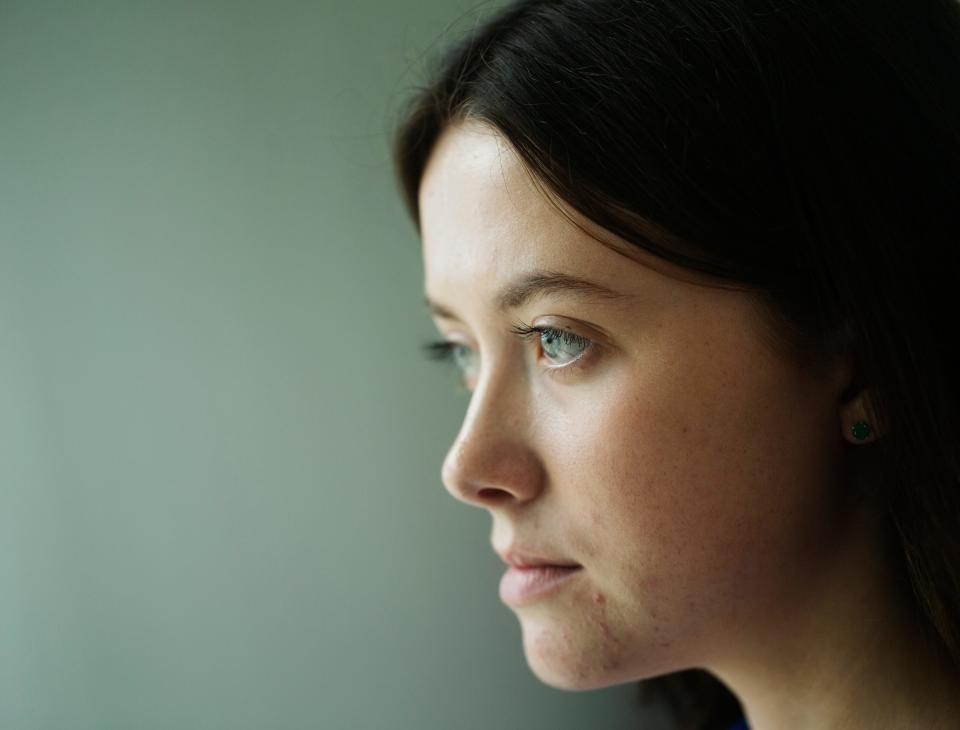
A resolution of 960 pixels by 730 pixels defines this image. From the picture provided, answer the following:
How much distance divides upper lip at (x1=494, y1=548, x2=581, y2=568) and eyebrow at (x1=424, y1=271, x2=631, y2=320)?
29cm

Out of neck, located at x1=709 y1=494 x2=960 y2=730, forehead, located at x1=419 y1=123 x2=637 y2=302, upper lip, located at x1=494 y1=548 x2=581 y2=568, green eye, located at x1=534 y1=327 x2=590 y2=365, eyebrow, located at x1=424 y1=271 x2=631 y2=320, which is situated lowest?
neck, located at x1=709 y1=494 x2=960 y2=730

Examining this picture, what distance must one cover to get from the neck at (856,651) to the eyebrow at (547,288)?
0.42 metres

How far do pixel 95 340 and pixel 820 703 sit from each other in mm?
1020

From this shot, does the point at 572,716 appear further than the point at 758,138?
Yes

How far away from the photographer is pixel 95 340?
108 centimetres

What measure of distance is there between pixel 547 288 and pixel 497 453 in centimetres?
20

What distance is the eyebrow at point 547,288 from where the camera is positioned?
0.83m

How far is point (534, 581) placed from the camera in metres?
0.96

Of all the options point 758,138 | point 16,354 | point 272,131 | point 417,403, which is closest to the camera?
point 758,138

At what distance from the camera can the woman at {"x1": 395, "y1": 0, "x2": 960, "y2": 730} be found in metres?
0.82

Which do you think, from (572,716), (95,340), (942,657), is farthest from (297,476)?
(942,657)

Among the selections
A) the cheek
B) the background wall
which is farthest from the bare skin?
the background wall

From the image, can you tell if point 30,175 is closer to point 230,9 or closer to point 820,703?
point 230,9

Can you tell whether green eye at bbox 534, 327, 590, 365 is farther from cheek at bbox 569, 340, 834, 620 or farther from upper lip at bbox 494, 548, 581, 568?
upper lip at bbox 494, 548, 581, 568
